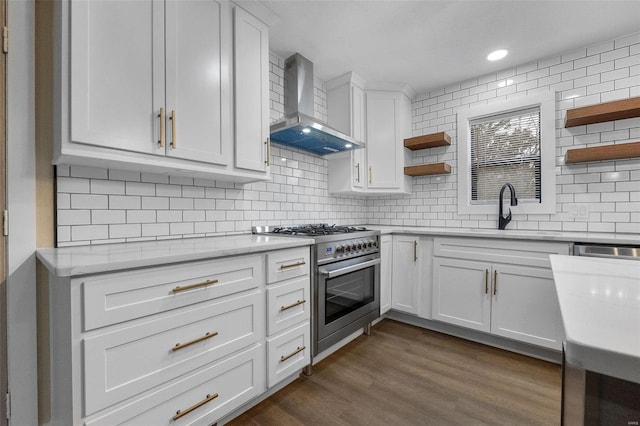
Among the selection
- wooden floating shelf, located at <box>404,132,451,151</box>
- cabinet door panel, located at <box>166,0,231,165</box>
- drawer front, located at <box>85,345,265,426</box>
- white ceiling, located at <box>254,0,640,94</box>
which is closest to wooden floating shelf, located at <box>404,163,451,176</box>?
wooden floating shelf, located at <box>404,132,451,151</box>

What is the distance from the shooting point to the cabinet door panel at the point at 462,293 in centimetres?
247

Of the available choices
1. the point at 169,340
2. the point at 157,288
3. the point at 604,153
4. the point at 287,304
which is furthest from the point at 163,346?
the point at 604,153

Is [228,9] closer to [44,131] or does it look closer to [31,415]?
[44,131]

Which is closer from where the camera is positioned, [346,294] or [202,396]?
[202,396]

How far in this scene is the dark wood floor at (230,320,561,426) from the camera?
1609mm

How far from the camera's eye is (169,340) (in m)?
1.25

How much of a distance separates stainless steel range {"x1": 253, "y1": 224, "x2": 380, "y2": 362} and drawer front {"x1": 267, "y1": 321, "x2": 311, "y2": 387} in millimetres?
86

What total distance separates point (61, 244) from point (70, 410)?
81cm

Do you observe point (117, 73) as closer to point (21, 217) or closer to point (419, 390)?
point (21, 217)

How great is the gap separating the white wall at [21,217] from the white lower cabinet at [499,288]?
2857 millimetres

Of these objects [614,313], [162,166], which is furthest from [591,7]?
[162,166]

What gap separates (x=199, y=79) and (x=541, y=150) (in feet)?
9.87

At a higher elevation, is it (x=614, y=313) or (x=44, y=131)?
(x=44, y=131)

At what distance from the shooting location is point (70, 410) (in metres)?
1.02
